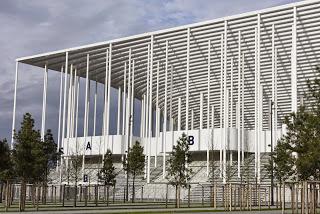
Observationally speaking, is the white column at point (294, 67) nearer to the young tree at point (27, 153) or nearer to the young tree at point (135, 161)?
the young tree at point (135, 161)

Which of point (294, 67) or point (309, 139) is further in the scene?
point (294, 67)

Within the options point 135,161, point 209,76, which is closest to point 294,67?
point 209,76

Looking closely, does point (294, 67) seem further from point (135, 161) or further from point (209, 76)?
point (135, 161)

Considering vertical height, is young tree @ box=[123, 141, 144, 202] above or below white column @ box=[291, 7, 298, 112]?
below

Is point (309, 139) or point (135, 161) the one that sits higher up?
point (309, 139)

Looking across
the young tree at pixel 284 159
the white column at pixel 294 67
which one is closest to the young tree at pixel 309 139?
the young tree at pixel 284 159

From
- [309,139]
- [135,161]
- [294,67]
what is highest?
[294,67]

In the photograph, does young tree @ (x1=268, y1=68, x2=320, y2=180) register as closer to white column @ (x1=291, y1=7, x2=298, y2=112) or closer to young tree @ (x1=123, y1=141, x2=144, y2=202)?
white column @ (x1=291, y1=7, x2=298, y2=112)

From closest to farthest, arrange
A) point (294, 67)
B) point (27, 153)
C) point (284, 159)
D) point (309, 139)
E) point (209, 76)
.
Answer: point (309, 139)
point (284, 159)
point (27, 153)
point (294, 67)
point (209, 76)

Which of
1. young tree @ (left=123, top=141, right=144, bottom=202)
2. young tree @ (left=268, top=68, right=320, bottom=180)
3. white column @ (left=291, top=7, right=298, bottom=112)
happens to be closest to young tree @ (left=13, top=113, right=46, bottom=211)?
young tree @ (left=268, top=68, right=320, bottom=180)

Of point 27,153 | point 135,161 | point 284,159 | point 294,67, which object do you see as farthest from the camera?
point 135,161

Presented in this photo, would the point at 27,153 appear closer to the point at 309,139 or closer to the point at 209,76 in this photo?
the point at 309,139

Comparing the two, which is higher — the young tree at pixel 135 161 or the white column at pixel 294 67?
the white column at pixel 294 67

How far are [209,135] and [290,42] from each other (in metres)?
11.7
